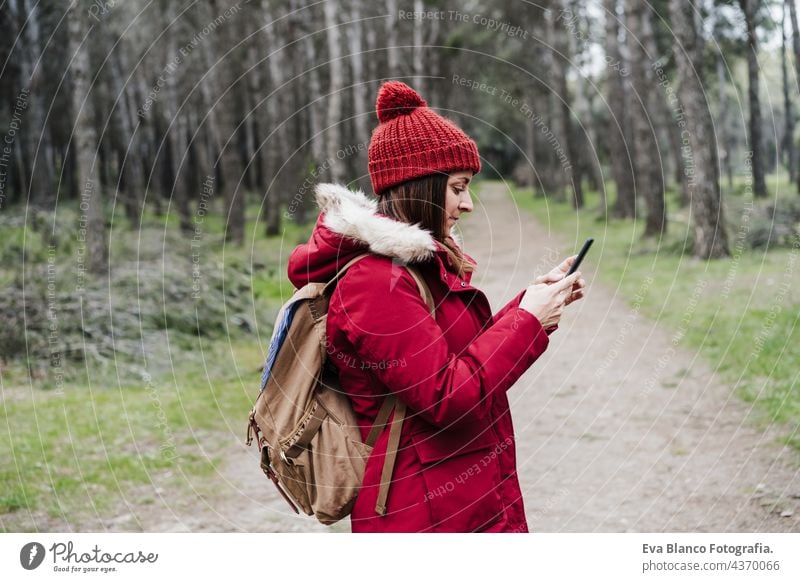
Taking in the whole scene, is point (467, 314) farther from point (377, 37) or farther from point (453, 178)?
point (377, 37)

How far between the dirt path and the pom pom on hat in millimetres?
802

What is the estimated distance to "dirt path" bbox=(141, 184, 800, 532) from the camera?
487cm

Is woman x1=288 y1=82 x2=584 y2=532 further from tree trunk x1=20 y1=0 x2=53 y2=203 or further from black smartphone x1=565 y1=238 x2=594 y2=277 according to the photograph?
tree trunk x1=20 y1=0 x2=53 y2=203

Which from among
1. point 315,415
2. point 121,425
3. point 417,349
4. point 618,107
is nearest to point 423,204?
point 417,349

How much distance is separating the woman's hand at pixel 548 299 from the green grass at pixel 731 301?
381 centimetres

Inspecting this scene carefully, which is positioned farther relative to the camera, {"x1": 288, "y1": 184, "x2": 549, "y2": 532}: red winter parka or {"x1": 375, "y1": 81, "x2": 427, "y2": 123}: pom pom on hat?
{"x1": 375, "y1": 81, "x2": 427, "y2": 123}: pom pom on hat

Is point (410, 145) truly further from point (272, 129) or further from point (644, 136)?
point (272, 129)

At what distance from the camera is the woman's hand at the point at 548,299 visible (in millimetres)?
2320

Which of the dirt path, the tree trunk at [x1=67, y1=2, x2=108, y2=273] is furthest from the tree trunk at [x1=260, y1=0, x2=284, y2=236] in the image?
the dirt path

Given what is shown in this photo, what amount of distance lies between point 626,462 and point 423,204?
4.08 m

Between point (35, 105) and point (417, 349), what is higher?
point (35, 105)

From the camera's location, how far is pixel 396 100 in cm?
252
